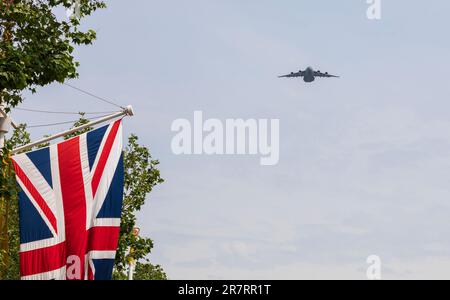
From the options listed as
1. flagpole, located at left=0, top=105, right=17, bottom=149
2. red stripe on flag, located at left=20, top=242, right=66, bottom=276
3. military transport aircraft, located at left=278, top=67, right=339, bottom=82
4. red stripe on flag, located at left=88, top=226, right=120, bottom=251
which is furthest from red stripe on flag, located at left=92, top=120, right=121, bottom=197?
military transport aircraft, located at left=278, top=67, right=339, bottom=82

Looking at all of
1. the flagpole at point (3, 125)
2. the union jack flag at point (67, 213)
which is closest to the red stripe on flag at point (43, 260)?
the union jack flag at point (67, 213)

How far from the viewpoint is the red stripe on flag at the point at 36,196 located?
835 inches

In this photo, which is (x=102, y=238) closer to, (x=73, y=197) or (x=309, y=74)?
Answer: (x=73, y=197)

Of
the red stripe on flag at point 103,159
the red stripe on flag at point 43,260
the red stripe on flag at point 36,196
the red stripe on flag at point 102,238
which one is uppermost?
the red stripe on flag at point 103,159

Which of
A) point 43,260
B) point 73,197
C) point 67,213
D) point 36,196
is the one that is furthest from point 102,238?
point 36,196

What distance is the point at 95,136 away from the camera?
22.7 meters

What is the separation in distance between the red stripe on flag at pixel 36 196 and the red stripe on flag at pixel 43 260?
544mm

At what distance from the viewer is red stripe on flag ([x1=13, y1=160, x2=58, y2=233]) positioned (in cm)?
2122

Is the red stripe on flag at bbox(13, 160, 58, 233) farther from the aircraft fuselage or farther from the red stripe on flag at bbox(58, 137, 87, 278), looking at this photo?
the aircraft fuselage

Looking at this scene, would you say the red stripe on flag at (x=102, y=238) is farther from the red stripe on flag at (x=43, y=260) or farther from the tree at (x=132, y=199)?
the tree at (x=132, y=199)

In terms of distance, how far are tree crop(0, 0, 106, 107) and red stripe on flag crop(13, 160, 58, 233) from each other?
225 cm
